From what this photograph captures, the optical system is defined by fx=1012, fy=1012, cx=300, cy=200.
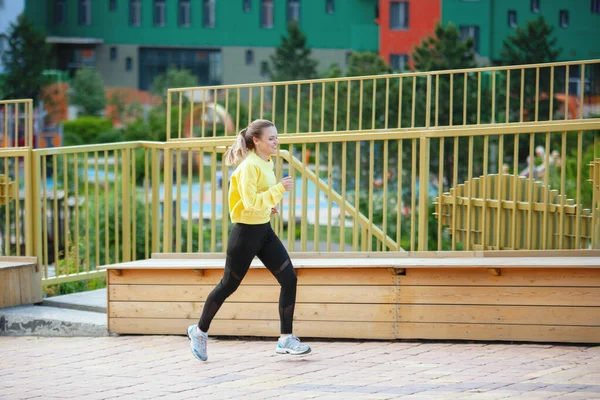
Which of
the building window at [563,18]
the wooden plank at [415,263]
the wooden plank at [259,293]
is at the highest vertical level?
the building window at [563,18]

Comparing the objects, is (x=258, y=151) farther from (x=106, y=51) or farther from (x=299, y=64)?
(x=106, y=51)

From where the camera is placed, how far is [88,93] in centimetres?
6531

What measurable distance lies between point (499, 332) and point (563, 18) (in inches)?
1842

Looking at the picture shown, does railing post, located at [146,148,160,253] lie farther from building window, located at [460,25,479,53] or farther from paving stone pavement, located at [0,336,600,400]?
building window, located at [460,25,479,53]

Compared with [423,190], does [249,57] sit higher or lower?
higher

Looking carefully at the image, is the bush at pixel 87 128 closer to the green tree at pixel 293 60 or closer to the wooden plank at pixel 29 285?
the green tree at pixel 293 60

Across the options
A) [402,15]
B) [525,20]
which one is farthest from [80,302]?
[402,15]

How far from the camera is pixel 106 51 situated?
68062mm

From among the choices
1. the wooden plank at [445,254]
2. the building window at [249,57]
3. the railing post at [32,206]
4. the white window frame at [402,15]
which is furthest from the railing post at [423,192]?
the building window at [249,57]

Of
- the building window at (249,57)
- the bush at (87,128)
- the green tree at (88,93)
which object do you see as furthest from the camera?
the building window at (249,57)

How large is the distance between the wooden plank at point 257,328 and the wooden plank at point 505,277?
0.43 m

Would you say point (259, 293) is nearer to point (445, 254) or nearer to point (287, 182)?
point (287, 182)

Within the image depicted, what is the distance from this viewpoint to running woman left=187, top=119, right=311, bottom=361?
6.66 metres

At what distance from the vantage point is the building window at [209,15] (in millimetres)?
65312
